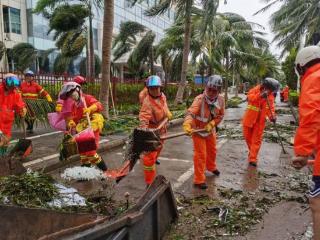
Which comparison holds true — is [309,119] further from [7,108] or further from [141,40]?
[141,40]

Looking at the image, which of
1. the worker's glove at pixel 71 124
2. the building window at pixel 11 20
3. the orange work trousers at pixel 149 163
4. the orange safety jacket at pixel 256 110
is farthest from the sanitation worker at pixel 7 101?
the building window at pixel 11 20

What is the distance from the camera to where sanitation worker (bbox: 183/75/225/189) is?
576 cm

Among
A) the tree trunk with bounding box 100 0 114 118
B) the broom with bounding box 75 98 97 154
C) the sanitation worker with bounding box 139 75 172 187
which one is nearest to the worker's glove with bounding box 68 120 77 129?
the broom with bounding box 75 98 97 154

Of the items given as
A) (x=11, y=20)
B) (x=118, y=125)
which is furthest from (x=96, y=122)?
(x=11, y=20)

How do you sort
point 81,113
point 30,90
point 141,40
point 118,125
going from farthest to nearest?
point 141,40 → point 118,125 → point 30,90 → point 81,113

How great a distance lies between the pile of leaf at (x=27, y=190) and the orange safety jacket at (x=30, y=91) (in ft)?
A: 19.1

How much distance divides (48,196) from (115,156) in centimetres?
403

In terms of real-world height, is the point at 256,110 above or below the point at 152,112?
below

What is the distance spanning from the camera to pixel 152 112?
568 centimetres

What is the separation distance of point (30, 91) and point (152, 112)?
5509 mm

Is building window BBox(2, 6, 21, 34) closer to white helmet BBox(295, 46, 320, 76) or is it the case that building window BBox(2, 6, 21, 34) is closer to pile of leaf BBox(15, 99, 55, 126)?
pile of leaf BBox(15, 99, 55, 126)

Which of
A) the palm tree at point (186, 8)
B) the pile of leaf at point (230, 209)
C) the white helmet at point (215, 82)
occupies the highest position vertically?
the palm tree at point (186, 8)

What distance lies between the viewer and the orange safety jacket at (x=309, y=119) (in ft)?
10.7

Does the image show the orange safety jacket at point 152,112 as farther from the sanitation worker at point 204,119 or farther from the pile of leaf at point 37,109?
the pile of leaf at point 37,109
